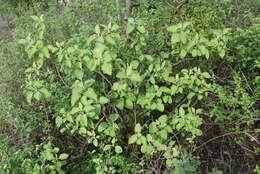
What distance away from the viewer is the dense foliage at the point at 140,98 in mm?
1970

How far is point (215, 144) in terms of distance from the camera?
8.49 feet

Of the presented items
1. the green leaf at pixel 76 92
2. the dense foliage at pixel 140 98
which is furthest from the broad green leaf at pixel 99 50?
the green leaf at pixel 76 92

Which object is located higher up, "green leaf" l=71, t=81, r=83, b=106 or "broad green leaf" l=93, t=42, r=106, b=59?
"broad green leaf" l=93, t=42, r=106, b=59

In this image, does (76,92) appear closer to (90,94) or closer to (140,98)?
(90,94)

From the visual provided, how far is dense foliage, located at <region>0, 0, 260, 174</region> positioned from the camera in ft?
6.46

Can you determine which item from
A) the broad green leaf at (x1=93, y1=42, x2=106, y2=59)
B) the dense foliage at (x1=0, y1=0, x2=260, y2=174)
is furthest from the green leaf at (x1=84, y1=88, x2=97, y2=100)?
the broad green leaf at (x1=93, y1=42, x2=106, y2=59)

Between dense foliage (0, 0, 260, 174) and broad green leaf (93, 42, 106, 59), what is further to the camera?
dense foliage (0, 0, 260, 174)

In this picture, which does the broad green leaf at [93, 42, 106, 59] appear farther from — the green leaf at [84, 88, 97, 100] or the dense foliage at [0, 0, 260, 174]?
the green leaf at [84, 88, 97, 100]

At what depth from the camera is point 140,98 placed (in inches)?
82.7

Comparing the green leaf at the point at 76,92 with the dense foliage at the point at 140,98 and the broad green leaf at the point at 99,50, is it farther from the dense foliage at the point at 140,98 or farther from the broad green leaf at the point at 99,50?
the broad green leaf at the point at 99,50

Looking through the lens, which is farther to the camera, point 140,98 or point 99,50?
point 140,98

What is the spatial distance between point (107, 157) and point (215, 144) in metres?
1.22

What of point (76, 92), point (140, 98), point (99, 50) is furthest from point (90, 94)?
point (140, 98)

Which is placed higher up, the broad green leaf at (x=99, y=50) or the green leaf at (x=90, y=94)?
the broad green leaf at (x=99, y=50)
